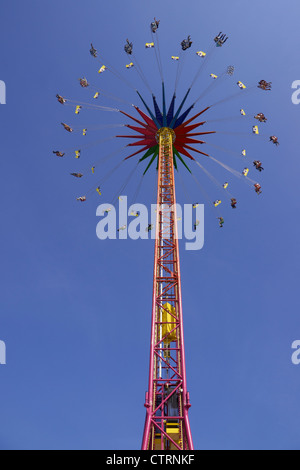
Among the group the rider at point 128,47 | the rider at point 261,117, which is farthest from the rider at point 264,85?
the rider at point 128,47

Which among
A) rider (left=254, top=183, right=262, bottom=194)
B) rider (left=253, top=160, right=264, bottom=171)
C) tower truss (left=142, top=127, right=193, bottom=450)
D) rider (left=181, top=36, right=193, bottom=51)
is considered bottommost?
tower truss (left=142, top=127, right=193, bottom=450)

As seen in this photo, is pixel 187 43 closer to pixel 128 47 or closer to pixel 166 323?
pixel 128 47

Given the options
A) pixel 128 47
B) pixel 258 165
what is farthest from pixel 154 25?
pixel 258 165

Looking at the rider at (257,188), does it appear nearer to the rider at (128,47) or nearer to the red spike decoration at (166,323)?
the red spike decoration at (166,323)

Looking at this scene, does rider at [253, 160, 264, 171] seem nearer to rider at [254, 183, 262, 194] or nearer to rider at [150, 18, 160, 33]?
rider at [254, 183, 262, 194]

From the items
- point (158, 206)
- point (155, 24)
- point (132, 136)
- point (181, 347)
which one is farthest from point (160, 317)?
point (155, 24)

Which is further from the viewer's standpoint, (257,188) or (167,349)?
(257,188)

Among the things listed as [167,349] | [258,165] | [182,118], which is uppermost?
[182,118]

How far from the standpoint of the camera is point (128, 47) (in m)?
27.3

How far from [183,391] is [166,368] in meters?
1.84

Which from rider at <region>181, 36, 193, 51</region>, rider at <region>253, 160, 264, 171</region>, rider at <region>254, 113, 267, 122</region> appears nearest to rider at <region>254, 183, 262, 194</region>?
rider at <region>253, 160, 264, 171</region>

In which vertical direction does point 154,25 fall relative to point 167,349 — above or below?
Result: above
